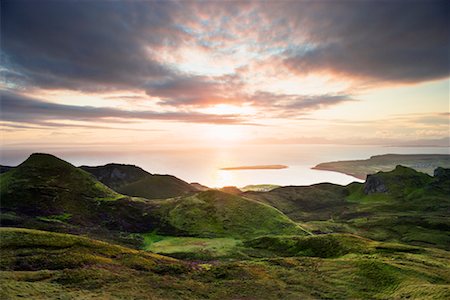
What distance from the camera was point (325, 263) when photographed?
69875 millimetres

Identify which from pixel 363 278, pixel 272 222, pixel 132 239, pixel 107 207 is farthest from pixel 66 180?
pixel 363 278

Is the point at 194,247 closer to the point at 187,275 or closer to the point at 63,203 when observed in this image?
the point at 187,275

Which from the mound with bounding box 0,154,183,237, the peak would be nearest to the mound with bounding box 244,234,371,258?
the mound with bounding box 0,154,183,237

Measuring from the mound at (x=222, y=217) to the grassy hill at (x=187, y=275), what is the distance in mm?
43595

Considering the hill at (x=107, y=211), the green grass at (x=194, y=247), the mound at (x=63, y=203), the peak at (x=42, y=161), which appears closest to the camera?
the green grass at (x=194, y=247)

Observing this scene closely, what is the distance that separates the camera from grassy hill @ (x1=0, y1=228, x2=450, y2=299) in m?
48.7

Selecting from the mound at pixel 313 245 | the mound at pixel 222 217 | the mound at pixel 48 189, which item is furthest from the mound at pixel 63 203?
the mound at pixel 313 245

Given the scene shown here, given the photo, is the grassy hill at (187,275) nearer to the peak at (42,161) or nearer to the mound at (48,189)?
the mound at (48,189)

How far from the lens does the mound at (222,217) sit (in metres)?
116

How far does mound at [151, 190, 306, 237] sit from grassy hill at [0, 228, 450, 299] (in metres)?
43.6

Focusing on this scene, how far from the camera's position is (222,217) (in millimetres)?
126188

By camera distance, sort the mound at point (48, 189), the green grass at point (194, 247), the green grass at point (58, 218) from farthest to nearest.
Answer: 1. the mound at point (48, 189)
2. the green grass at point (58, 218)
3. the green grass at point (194, 247)

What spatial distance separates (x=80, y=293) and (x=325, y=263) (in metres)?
56.5

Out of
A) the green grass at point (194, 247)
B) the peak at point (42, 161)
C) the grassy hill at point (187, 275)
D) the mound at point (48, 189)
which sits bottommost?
the green grass at point (194, 247)
